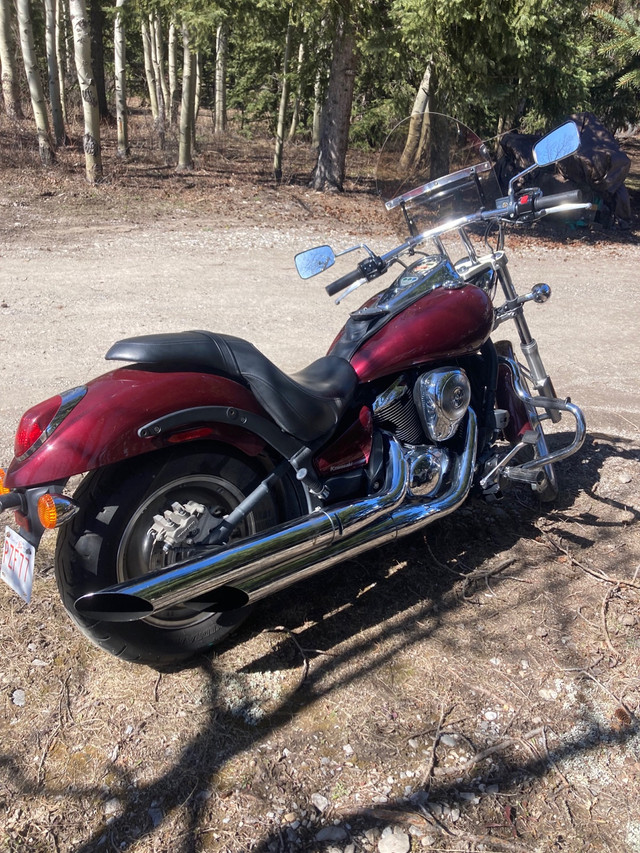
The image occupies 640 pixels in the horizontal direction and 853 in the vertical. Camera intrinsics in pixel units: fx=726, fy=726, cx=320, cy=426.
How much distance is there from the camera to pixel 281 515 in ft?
9.78

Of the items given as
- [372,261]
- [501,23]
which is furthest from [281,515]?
[501,23]

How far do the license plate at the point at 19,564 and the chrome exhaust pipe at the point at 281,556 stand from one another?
0.20 meters

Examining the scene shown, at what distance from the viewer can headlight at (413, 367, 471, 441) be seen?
334cm

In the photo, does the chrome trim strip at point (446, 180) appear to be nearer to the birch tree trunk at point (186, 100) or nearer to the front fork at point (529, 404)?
the front fork at point (529, 404)

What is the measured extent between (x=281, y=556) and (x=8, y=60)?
55.7 feet

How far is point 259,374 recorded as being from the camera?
2.73 m

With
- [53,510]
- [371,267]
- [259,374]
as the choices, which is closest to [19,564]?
[53,510]

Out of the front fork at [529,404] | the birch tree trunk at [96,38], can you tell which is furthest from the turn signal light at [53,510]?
the birch tree trunk at [96,38]

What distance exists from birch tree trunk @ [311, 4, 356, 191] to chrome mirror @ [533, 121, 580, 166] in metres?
11.7

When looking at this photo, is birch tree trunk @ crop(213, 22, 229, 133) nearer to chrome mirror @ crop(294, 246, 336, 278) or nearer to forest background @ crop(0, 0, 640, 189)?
forest background @ crop(0, 0, 640, 189)

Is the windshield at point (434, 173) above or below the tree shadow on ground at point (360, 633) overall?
above

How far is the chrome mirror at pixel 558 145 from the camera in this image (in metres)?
3.27

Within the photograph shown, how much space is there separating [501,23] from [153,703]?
12.0 meters

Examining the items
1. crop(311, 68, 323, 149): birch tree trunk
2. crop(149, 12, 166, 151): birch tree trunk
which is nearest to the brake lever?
crop(311, 68, 323, 149): birch tree trunk
